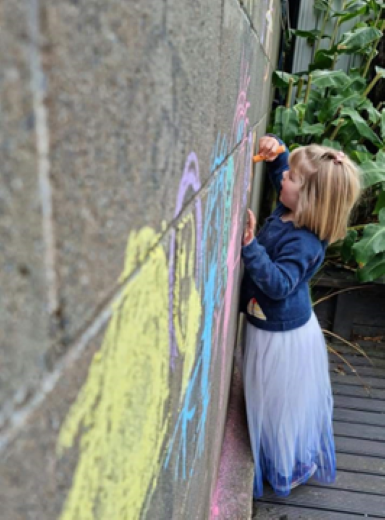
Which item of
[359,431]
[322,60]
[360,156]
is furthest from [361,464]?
[322,60]

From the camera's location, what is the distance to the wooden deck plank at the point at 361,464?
95.4 inches

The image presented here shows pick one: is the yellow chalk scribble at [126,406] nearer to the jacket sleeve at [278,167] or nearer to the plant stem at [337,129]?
the jacket sleeve at [278,167]

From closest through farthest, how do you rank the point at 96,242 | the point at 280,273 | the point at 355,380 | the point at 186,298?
the point at 96,242, the point at 186,298, the point at 280,273, the point at 355,380

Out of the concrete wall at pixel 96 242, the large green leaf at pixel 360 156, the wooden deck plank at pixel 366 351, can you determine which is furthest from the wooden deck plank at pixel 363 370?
the concrete wall at pixel 96 242

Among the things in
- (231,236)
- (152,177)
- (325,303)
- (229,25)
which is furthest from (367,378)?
(152,177)

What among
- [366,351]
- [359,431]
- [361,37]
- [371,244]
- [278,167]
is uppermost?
[361,37]

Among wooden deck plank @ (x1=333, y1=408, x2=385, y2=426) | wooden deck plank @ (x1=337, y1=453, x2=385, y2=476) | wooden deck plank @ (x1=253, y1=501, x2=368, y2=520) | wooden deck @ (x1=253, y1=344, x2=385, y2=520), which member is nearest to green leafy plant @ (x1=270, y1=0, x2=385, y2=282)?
wooden deck @ (x1=253, y1=344, x2=385, y2=520)

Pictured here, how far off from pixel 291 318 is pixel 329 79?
7.91 ft

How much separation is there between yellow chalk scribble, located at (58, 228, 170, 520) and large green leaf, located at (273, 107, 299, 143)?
3206 mm

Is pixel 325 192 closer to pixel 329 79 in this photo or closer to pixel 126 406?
pixel 126 406

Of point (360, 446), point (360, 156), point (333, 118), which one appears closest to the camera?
point (360, 446)

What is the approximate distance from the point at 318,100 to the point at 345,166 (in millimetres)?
2412

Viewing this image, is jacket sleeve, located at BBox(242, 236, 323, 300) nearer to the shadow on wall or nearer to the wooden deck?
the shadow on wall

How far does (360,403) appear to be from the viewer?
9.61ft
